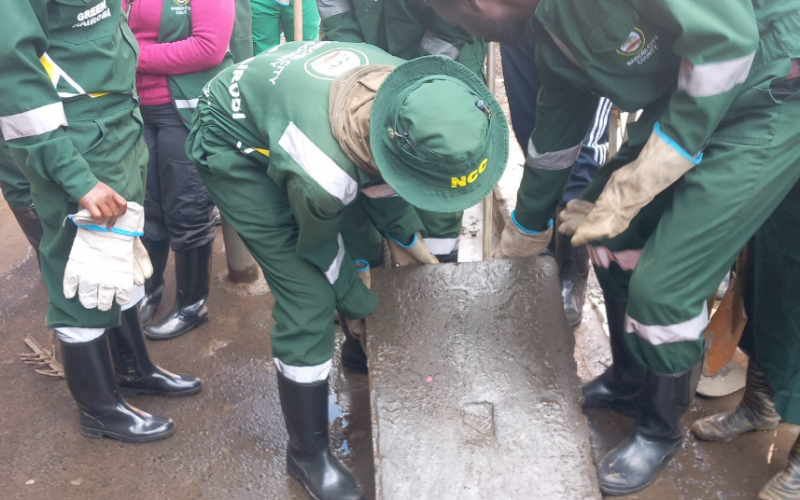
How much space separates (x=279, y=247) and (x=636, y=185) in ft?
3.77

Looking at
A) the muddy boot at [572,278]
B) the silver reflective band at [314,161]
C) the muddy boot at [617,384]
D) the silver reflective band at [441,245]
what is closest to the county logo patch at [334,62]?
the silver reflective band at [314,161]

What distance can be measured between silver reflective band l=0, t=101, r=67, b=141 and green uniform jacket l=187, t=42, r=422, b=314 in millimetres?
442

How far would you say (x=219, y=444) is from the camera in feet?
9.01

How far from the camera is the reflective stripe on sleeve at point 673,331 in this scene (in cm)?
205

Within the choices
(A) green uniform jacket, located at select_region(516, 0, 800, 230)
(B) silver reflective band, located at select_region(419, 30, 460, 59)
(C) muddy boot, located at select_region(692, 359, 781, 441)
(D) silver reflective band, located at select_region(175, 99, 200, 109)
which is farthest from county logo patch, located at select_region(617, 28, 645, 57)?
(D) silver reflective band, located at select_region(175, 99, 200, 109)

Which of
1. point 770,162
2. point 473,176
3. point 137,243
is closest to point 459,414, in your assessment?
point 473,176

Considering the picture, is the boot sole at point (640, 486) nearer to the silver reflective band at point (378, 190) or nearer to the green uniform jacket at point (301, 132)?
Answer: the green uniform jacket at point (301, 132)

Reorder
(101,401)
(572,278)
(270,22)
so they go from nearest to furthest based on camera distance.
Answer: (101,401) → (572,278) → (270,22)

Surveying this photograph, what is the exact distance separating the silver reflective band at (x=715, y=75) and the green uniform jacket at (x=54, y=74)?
1.92m

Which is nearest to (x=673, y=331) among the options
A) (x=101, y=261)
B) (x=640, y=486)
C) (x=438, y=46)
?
(x=640, y=486)

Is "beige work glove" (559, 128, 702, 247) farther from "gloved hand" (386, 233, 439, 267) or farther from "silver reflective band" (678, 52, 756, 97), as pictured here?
"gloved hand" (386, 233, 439, 267)

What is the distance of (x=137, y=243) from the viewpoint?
2553 millimetres

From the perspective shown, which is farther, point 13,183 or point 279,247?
point 13,183

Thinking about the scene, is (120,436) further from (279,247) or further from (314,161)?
(314,161)
